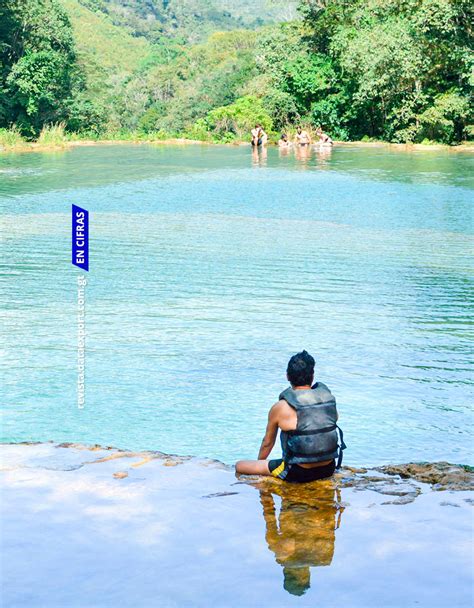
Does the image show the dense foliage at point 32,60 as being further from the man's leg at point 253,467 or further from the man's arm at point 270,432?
the man's arm at point 270,432

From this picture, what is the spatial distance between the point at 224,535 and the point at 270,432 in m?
0.95

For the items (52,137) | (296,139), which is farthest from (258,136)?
(52,137)

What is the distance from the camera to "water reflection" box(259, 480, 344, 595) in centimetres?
479

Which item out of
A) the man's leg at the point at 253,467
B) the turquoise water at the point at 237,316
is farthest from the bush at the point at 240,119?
the man's leg at the point at 253,467

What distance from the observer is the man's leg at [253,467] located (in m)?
6.16

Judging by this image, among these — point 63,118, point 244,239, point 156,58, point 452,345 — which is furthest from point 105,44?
point 452,345

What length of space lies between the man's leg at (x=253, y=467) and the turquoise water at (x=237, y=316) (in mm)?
1210

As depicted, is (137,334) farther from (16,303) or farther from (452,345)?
(452,345)

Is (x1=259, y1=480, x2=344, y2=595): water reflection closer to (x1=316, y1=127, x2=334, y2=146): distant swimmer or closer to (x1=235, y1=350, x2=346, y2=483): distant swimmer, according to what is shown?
(x1=235, y1=350, x2=346, y2=483): distant swimmer

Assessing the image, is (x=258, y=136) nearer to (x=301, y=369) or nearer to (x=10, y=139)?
(x=10, y=139)

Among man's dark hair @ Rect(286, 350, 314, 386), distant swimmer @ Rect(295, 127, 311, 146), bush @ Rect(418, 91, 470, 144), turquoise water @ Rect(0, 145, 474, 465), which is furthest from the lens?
distant swimmer @ Rect(295, 127, 311, 146)

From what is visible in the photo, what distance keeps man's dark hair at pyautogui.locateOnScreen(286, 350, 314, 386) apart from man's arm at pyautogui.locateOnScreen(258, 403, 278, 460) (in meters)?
0.20

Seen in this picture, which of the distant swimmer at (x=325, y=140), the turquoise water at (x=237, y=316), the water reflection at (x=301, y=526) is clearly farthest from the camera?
the distant swimmer at (x=325, y=140)

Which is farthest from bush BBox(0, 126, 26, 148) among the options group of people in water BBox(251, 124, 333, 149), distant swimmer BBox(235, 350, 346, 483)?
distant swimmer BBox(235, 350, 346, 483)
